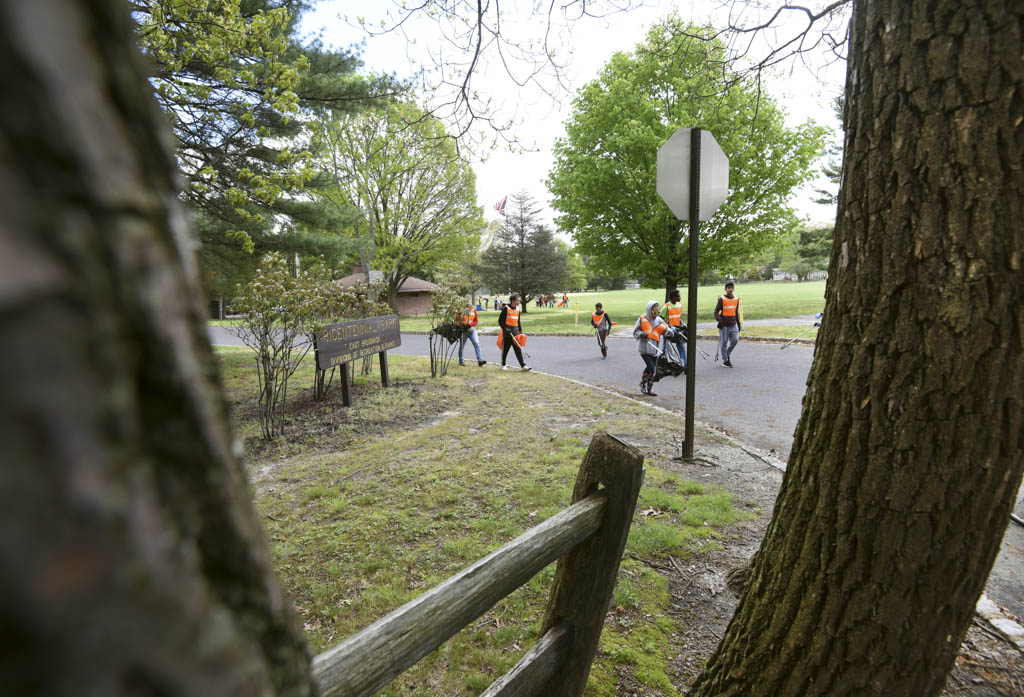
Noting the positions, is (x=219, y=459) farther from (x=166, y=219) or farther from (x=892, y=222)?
(x=892, y=222)

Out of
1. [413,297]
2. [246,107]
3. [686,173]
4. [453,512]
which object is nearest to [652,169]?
[246,107]

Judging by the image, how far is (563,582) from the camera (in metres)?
2.07

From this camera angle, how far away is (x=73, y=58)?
235mm

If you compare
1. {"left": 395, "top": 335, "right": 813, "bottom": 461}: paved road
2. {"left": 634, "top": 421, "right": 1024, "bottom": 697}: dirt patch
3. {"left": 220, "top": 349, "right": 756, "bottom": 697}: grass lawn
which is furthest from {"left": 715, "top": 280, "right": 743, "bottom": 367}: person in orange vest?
{"left": 634, "top": 421, "right": 1024, "bottom": 697}: dirt patch

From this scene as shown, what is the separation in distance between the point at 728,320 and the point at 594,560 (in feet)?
34.3

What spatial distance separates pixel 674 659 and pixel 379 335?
7175 mm

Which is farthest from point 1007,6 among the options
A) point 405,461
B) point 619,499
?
point 405,461

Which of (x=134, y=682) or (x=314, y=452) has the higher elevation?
(x=134, y=682)

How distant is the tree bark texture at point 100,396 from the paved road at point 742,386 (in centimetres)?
418

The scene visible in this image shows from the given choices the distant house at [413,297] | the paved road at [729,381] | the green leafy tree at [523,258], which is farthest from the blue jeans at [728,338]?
the distant house at [413,297]

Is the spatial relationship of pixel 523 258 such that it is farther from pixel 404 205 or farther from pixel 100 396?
pixel 100 396

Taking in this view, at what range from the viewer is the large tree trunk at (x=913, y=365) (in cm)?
133

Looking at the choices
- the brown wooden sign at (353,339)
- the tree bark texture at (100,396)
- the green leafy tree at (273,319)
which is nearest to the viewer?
the tree bark texture at (100,396)

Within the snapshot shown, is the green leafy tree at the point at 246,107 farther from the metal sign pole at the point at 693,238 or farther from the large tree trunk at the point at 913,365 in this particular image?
the large tree trunk at the point at 913,365
